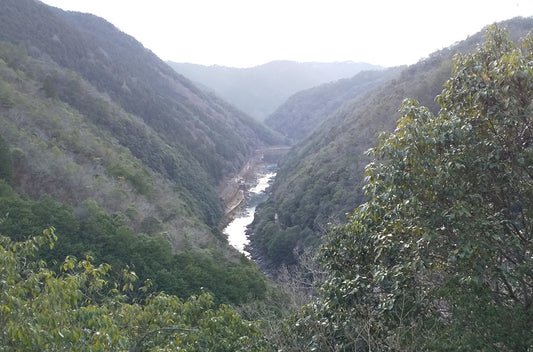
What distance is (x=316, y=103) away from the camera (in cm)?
15625

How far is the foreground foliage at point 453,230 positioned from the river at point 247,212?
39.9 m

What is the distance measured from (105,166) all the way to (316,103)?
12634 centimetres

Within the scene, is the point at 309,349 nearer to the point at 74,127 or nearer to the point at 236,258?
the point at 236,258

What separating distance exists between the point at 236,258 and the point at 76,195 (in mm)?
12679

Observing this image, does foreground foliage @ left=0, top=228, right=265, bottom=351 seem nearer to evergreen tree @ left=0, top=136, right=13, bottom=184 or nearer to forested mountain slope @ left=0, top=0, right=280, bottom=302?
forested mountain slope @ left=0, top=0, right=280, bottom=302

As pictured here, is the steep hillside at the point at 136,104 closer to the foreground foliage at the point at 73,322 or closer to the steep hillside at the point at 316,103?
the foreground foliage at the point at 73,322

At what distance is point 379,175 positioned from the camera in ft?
22.9

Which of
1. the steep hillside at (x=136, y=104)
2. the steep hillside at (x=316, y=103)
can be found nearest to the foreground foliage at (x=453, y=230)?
the steep hillside at (x=136, y=104)

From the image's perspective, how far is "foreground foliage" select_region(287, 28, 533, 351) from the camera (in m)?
5.87

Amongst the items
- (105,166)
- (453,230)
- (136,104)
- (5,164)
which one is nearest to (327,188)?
(105,166)

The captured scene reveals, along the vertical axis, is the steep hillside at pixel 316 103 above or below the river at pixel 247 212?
above

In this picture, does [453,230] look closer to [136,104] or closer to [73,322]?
[73,322]

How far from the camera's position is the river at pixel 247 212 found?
5147 cm

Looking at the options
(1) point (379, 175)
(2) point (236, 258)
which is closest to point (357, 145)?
(2) point (236, 258)
